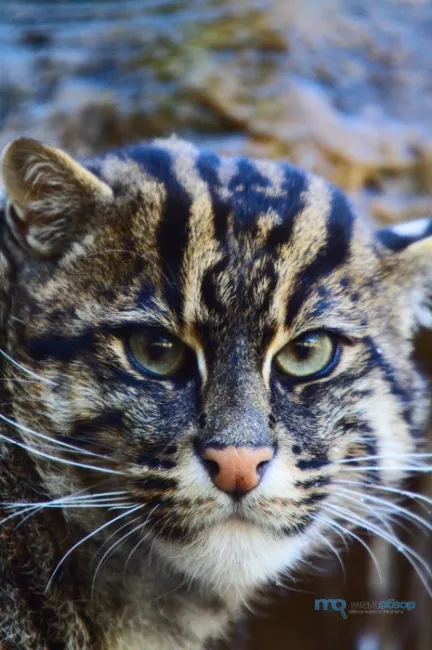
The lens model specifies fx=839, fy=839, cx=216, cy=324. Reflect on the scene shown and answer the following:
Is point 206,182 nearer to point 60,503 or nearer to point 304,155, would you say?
point 60,503

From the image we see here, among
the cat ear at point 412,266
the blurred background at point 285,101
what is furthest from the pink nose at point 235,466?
the blurred background at point 285,101

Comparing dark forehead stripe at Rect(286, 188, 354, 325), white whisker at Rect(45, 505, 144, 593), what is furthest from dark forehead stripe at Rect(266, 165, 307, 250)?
white whisker at Rect(45, 505, 144, 593)

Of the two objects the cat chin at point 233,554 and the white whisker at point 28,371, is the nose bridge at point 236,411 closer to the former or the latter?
the cat chin at point 233,554

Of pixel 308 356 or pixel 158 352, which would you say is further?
pixel 308 356

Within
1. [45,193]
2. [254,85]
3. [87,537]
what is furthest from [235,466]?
[254,85]

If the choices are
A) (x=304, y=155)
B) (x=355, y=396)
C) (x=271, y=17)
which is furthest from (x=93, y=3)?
(x=355, y=396)

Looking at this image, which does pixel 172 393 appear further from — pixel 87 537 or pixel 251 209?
pixel 251 209
